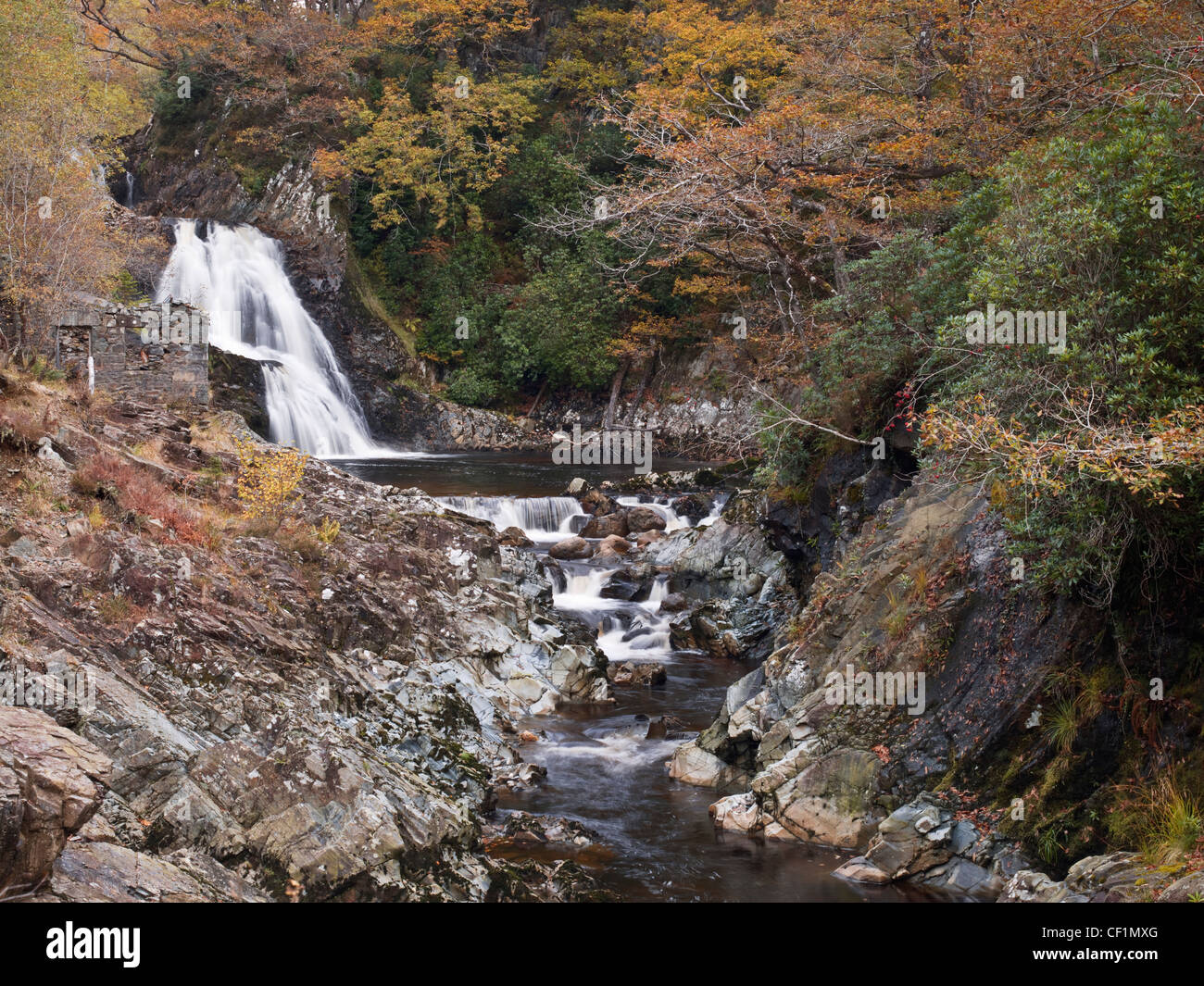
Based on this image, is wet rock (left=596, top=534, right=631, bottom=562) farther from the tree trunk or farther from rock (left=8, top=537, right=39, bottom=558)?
the tree trunk

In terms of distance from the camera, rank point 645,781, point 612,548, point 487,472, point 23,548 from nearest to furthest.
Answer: point 23,548 → point 645,781 → point 612,548 → point 487,472

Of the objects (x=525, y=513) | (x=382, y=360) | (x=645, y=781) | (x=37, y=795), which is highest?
(x=382, y=360)

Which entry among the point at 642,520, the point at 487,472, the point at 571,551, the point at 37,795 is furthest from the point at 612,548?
the point at 37,795

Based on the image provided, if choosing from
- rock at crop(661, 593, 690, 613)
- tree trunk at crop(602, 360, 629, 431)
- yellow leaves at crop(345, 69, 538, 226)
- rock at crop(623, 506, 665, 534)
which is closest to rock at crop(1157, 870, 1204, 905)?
rock at crop(661, 593, 690, 613)

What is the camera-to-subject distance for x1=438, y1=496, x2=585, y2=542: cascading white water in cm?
2136

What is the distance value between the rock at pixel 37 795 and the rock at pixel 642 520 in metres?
15.7

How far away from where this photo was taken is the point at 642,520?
69.8 feet

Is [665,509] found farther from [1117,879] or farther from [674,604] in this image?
[1117,879]

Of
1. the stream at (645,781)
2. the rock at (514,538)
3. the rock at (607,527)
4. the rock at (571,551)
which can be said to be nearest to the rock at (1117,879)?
the stream at (645,781)

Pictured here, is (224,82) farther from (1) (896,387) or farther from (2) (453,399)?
(1) (896,387)

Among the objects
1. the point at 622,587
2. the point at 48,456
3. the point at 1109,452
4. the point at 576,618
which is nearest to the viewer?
the point at 1109,452

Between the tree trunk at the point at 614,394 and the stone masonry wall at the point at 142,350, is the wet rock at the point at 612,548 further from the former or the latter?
the tree trunk at the point at 614,394

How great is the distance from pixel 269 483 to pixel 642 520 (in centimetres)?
976

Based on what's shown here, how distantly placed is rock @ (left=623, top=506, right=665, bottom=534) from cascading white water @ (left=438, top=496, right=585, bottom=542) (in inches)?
46.9
